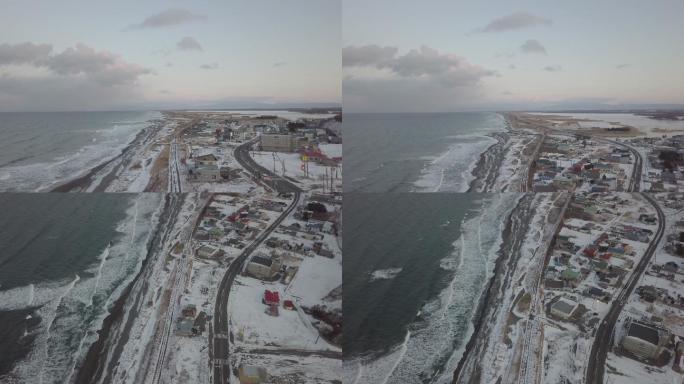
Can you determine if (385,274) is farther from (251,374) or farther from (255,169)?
(251,374)

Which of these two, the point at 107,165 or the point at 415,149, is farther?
the point at 415,149

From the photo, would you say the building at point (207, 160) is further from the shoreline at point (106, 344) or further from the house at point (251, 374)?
the house at point (251, 374)

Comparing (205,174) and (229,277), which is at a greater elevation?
(205,174)

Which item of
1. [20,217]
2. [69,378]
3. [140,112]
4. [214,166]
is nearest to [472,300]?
[214,166]

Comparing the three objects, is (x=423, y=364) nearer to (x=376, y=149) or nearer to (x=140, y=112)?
(x=376, y=149)

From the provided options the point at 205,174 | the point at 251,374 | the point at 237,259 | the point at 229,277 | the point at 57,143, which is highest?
the point at 57,143

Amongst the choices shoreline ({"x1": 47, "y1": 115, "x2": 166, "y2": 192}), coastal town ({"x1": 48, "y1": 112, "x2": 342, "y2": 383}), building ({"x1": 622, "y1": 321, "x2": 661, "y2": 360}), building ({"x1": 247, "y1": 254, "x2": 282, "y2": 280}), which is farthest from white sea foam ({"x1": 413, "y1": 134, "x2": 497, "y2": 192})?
shoreline ({"x1": 47, "y1": 115, "x2": 166, "y2": 192})

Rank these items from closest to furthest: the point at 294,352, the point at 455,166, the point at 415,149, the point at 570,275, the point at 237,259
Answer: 1. the point at 294,352
2. the point at 570,275
3. the point at 237,259
4. the point at 455,166
5. the point at 415,149

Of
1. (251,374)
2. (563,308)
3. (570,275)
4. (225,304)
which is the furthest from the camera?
(570,275)

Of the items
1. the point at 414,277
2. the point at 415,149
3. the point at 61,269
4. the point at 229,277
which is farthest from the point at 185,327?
the point at 415,149
